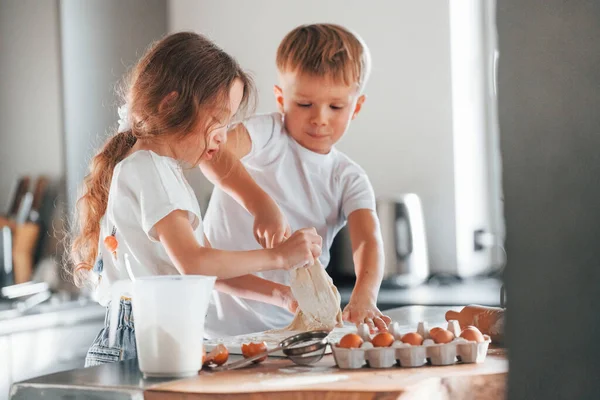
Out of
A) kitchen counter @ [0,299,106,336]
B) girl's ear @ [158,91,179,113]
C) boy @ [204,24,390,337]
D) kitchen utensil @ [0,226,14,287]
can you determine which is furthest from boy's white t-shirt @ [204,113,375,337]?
kitchen utensil @ [0,226,14,287]

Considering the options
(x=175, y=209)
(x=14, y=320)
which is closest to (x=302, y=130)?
→ (x=175, y=209)

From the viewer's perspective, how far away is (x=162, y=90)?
1.30 m

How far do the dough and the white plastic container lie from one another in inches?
18.8

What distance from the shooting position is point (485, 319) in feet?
3.90

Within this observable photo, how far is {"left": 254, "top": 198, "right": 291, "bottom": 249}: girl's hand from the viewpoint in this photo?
1.41 meters

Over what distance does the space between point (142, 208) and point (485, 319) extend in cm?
51

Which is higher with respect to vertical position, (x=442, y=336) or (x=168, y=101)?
(x=168, y=101)

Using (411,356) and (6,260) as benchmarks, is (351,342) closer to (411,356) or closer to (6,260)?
(411,356)

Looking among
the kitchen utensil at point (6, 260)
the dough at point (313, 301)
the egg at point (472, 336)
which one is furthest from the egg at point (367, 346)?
the kitchen utensil at point (6, 260)

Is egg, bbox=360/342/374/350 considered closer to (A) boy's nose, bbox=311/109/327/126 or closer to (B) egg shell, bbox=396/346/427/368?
(B) egg shell, bbox=396/346/427/368

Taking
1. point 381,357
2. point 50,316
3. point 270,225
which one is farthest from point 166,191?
point 50,316

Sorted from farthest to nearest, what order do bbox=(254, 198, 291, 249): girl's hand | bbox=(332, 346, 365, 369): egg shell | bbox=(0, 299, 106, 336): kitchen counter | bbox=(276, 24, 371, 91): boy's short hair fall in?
bbox=(0, 299, 106, 336): kitchen counter < bbox=(276, 24, 371, 91): boy's short hair < bbox=(254, 198, 291, 249): girl's hand < bbox=(332, 346, 365, 369): egg shell

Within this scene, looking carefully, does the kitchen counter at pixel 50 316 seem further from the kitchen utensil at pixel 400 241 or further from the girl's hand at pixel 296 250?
the girl's hand at pixel 296 250

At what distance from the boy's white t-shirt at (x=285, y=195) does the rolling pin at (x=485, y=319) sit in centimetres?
42
